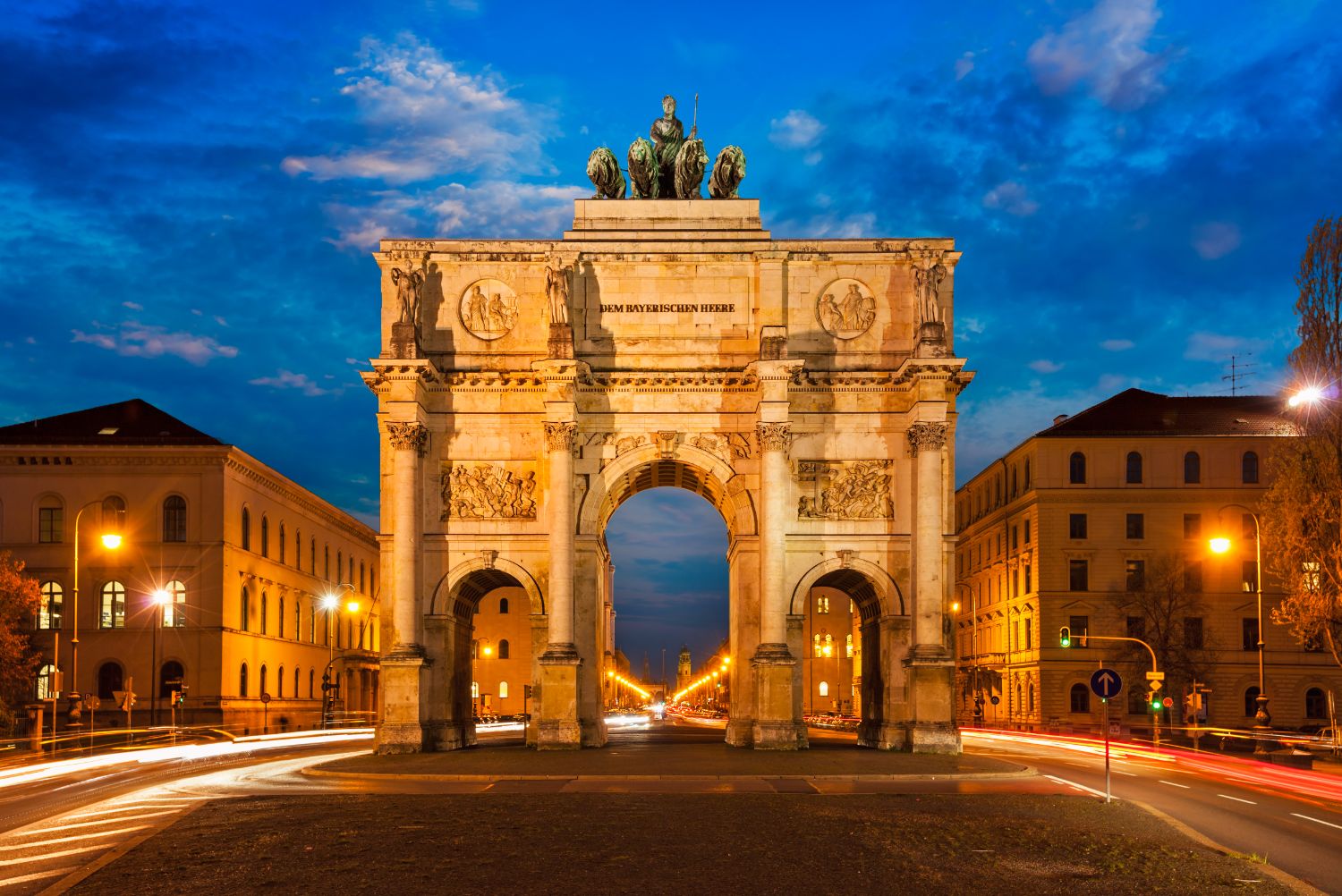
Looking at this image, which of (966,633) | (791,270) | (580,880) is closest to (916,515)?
(791,270)

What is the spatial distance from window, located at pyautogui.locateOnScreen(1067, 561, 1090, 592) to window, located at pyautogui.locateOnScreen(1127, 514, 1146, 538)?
284 centimetres

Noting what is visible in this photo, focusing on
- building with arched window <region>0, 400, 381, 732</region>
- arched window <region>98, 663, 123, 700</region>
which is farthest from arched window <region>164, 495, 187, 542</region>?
arched window <region>98, 663, 123, 700</region>

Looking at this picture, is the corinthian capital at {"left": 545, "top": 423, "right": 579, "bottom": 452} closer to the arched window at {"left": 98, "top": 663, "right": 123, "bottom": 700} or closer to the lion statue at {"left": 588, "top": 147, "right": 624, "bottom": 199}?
the lion statue at {"left": 588, "top": 147, "right": 624, "bottom": 199}

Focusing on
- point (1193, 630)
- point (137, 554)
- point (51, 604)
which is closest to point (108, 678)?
point (51, 604)

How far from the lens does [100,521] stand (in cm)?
6175

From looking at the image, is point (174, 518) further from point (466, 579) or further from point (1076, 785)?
point (1076, 785)

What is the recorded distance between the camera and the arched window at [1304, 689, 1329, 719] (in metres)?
66.9

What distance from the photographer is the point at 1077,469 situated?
231ft

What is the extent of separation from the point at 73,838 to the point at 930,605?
2519cm

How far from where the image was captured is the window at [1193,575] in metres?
68.4

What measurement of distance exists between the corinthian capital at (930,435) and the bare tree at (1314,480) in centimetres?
976

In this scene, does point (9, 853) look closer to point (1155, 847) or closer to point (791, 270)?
point (1155, 847)

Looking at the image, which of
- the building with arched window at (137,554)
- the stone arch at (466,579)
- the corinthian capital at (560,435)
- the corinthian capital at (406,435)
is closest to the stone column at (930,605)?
the corinthian capital at (560,435)

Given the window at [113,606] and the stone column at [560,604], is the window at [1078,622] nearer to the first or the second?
the stone column at [560,604]
